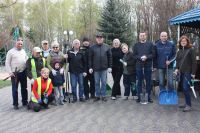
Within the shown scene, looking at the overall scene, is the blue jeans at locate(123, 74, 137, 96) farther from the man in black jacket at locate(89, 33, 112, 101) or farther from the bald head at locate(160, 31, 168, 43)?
the bald head at locate(160, 31, 168, 43)

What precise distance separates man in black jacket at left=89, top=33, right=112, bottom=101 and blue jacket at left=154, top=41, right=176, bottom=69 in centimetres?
151

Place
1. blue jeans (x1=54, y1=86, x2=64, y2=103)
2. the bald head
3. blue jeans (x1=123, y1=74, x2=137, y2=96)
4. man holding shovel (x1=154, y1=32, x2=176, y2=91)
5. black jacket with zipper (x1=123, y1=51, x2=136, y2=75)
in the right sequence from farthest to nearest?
blue jeans (x1=123, y1=74, x2=137, y2=96), black jacket with zipper (x1=123, y1=51, x2=136, y2=75), blue jeans (x1=54, y1=86, x2=64, y2=103), man holding shovel (x1=154, y1=32, x2=176, y2=91), the bald head

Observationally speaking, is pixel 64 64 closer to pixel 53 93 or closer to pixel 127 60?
pixel 53 93

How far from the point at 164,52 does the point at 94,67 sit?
2.09 m

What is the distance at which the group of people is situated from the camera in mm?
9328

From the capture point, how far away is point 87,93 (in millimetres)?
10805

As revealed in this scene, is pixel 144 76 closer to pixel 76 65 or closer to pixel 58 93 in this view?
pixel 76 65

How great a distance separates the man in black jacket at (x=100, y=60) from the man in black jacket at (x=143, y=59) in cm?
92

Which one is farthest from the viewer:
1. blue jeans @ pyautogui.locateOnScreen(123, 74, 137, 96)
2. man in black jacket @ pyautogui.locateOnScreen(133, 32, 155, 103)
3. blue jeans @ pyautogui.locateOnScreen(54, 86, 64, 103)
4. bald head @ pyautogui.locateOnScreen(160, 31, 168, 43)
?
blue jeans @ pyautogui.locateOnScreen(123, 74, 137, 96)

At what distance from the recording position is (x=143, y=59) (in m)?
9.48

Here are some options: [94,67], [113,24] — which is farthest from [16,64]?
[113,24]

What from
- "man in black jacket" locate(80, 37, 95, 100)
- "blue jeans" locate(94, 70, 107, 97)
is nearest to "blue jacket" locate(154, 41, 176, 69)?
"blue jeans" locate(94, 70, 107, 97)

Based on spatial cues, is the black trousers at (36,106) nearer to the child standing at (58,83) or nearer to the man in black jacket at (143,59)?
the child standing at (58,83)

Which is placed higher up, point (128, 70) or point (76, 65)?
point (76, 65)
